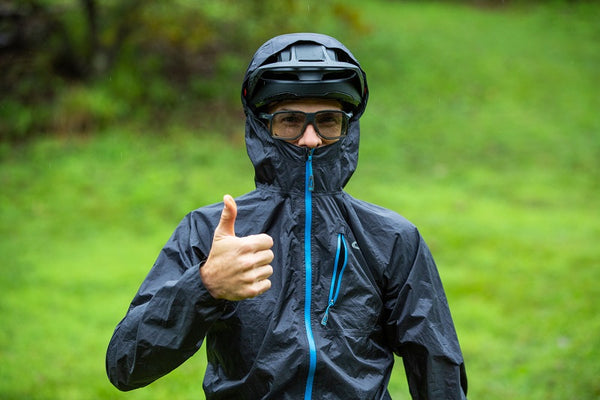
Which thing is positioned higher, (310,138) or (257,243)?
(310,138)

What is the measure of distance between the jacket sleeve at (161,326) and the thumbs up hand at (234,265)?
0.05m

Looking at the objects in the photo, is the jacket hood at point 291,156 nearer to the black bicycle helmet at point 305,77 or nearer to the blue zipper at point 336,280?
the black bicycle helmet at point 305,77

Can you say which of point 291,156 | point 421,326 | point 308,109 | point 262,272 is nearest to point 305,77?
point 308,109

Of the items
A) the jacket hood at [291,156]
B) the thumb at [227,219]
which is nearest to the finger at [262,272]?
the thumb at [227,219]

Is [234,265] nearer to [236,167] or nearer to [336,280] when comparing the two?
[336,280]

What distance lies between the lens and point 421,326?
7.86 feet

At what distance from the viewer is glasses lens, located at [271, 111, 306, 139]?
2.47m

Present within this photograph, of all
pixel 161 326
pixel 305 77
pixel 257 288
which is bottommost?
pixel 161 326

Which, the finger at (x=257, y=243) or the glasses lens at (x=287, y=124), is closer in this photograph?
the finger at (x=257, y=243)

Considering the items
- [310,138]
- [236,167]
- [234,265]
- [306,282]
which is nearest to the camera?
[234,265]

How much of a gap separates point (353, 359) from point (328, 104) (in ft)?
2.89

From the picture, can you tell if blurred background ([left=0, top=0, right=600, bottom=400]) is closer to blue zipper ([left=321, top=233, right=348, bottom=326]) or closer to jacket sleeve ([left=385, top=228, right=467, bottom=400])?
jacket sleeve ([left=385, top=228, right=467, bottom=400])

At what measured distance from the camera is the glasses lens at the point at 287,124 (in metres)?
2.47

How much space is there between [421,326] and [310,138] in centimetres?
73
